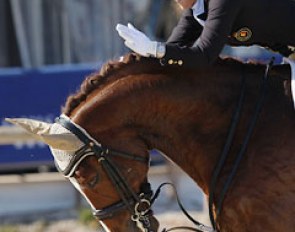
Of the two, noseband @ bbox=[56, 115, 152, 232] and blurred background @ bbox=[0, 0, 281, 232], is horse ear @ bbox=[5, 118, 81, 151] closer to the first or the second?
noseband @ bbox=[56, 115, 152, 232]

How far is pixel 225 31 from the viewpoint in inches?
149

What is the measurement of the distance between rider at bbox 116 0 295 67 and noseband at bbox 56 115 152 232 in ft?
1.53

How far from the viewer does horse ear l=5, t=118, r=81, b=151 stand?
3.73 meters

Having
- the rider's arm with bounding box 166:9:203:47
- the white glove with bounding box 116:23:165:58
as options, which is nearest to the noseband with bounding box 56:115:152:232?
the white glove with bounding box 116:23:165:58

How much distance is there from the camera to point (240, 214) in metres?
3.78

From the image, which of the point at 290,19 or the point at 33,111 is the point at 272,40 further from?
the point at 33,111

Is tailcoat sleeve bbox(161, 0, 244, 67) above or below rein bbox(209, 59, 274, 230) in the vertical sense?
above

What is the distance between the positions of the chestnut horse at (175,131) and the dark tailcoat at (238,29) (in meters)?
0.15

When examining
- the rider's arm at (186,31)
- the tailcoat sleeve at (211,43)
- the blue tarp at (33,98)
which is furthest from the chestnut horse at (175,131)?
the blue tarp at (33,98)

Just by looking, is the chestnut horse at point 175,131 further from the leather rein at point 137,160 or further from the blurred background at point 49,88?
the blurred background at point 49,88

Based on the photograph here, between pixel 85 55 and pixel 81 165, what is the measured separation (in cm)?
779

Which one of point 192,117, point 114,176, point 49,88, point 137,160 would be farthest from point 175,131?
point 49,88

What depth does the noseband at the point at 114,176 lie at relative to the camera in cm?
380

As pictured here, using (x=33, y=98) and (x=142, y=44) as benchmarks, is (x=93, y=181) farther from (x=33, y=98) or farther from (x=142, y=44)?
(x=33, y=98)
